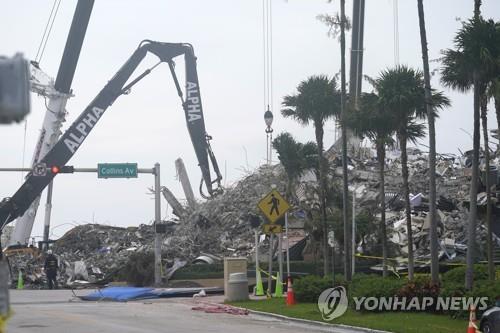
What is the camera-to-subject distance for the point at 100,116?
132 feet

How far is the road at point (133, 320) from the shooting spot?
1817cm

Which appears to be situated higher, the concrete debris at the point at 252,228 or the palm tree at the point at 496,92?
the palm tree at the point at 496,92

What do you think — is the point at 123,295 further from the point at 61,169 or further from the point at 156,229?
the point at 61,169

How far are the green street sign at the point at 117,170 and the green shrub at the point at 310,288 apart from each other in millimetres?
13282

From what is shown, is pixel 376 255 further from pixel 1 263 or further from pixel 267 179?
pixel 1 263

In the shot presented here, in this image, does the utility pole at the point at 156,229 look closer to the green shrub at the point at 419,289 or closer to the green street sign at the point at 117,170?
the green street sign at the point at 117,170

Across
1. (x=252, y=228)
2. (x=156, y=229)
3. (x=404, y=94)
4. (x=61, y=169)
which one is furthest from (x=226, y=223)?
(x=404, y=94)

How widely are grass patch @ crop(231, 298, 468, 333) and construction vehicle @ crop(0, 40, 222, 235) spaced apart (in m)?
16.0

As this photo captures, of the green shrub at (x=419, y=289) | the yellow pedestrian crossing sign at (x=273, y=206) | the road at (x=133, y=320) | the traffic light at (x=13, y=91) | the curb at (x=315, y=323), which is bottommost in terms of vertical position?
the road at (x=133, y=320)

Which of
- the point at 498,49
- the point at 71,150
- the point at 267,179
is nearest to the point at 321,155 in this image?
the point at 498,49

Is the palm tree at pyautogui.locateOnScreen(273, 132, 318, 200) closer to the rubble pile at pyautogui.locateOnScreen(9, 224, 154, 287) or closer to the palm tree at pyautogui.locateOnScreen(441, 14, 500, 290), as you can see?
the palm tree at pyautogui.locateOnScreen(441, 14, 500, 290)

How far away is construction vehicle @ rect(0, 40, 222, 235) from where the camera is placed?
126ft
